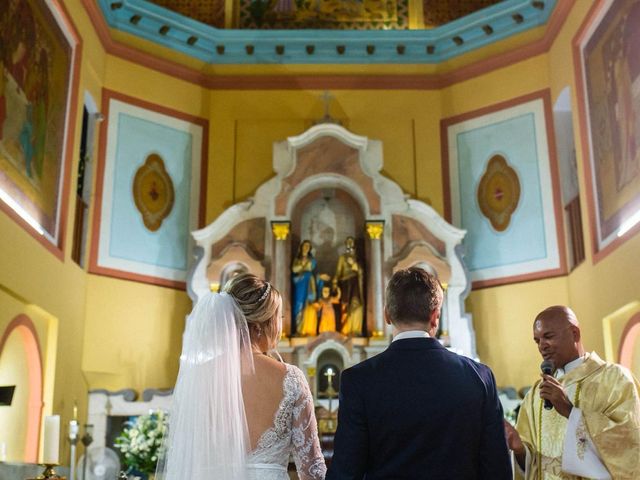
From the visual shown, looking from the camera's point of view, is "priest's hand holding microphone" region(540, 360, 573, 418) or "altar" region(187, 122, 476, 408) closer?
"priest's hand holding microphone" region(540, 360, 573, 418)

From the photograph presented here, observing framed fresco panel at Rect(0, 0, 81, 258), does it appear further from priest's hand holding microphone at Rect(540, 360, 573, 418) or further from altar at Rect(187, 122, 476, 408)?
priest's hand holding microphone at Rect(540, 360, 573, 418)

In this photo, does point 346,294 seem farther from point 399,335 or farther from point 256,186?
point 399,335

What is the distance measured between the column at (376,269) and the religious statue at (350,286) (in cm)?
17

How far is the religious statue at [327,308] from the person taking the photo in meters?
10.5

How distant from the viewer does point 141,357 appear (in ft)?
34.4

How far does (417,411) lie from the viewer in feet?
9.21

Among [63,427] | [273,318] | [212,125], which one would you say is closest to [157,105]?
[212,125]

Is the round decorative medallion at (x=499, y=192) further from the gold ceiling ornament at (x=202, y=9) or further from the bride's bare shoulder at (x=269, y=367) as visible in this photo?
the bride's bare shoulder at (x=269, y=367)

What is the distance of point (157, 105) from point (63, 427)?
15.0ft

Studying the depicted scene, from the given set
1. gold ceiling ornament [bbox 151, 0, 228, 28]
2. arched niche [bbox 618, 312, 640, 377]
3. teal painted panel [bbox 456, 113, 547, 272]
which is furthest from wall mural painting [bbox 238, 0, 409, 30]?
arched niche [bbox 618, 312, 640, 377]

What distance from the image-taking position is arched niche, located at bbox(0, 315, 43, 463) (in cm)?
865

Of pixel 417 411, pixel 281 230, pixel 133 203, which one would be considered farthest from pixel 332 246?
pixel 417 411

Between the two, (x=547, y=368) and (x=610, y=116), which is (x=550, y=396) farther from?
(x=610, y=116)

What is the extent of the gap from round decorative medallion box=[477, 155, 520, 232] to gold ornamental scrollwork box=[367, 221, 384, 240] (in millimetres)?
1505
